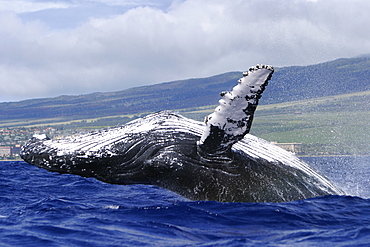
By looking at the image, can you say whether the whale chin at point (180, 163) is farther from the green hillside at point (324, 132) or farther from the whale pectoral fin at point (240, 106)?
the green hillside at point (324, 132)

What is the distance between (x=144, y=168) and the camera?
7.01 meters

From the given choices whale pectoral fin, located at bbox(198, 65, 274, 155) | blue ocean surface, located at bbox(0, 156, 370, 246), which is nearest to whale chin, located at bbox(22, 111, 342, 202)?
blue ocean surface, located at bbox(0, 156, 370, 246)

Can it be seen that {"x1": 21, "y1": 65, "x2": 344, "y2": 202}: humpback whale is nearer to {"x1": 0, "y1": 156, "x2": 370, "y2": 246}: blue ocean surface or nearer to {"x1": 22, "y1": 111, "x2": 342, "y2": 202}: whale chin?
{"x1": 22, "y1": 111, "x2": 342, "y2": 202}: whale chin

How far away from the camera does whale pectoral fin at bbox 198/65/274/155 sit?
19.5 ft

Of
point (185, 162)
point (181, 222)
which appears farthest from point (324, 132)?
point (181, 222)

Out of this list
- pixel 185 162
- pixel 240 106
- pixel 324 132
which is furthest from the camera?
pixel 324 132

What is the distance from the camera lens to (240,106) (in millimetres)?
6012

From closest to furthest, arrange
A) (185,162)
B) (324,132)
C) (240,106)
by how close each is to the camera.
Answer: (240,106), (185,162), (324,132)

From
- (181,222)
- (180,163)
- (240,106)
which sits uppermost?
(240,106)

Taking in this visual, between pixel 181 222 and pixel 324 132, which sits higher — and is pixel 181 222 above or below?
above

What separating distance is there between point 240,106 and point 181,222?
1.63m

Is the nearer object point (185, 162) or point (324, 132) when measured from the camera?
point (185, 162)

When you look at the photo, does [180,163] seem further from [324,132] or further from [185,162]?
[324,132]

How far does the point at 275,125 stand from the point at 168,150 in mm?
159547
